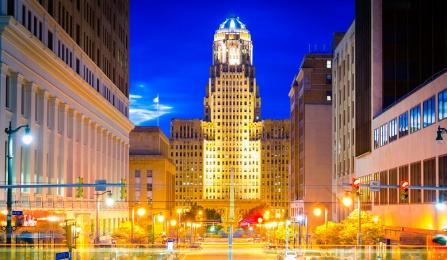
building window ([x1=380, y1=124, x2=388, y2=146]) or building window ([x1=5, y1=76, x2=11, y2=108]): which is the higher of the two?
building window ([x1=5, y1=76, x2=11, y2=108])

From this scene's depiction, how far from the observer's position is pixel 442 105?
6469cm

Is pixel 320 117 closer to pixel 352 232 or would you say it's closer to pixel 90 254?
pixel 352 232

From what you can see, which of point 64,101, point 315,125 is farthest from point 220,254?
point 315,125

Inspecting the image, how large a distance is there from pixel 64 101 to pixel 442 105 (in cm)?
4073

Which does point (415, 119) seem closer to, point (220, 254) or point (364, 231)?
point (364, 231)

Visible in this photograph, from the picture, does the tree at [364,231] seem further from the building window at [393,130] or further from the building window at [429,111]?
the building window at [429,111]

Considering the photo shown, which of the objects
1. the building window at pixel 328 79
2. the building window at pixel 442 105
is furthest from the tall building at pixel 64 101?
the building window at pixel 328 79

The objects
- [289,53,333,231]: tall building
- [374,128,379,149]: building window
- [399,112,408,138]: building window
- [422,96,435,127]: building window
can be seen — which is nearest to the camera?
[422,96,435,127]: building window

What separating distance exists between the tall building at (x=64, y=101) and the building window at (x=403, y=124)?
32.0m

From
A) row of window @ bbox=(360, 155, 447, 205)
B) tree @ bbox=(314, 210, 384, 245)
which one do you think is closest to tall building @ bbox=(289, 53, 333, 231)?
row of window @ bbox=(360, 155, 447, 205)

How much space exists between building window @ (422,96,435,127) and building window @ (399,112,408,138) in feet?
23.7

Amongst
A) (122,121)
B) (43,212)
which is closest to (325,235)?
(43,212)

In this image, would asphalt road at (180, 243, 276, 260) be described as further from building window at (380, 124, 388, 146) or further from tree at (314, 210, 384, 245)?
building window at (380, 124, 388, 146)

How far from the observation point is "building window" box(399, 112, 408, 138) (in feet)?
258
